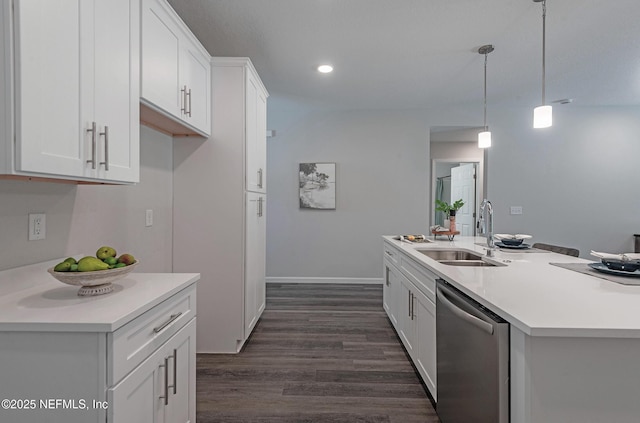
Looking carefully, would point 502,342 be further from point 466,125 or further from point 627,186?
point 627,186

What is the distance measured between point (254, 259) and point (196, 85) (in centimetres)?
150

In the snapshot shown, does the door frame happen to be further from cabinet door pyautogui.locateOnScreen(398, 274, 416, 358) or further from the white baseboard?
A: cabinet door pyautogui.locateOnScreen(398, 274, 416, 358)

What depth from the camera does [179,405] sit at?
1.51 metres

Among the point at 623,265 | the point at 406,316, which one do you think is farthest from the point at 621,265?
the point at 406,316

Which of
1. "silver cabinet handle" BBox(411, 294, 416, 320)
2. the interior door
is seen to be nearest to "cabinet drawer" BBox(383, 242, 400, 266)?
"silver cabinet handle" BBox(411, 294, 416, 320)

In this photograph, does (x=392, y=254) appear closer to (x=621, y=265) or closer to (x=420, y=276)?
(x=420, y=276)

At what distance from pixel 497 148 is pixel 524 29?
252 cm

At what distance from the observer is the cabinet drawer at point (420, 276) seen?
196cm

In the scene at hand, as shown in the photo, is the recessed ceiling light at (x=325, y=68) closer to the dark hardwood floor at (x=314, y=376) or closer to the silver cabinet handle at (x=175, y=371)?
the dark hardwood floor at (x=314, y=376)

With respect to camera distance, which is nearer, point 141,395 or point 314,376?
point 141,395

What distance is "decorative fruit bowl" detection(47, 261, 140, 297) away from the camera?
1222 mm

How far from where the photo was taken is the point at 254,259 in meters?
3.00

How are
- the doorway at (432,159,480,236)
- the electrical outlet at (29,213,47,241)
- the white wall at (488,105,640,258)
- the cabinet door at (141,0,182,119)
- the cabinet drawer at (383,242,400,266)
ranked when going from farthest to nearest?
the doorway at (432,159,480,236)
the white wall at (488,105,640,258)
the cabinet drawer at (383,242,400,266)
the cabinet door at (141,0,182,119)
the electrical outlet at (29,213,47,241)

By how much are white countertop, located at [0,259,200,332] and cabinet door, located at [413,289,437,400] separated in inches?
53.9
